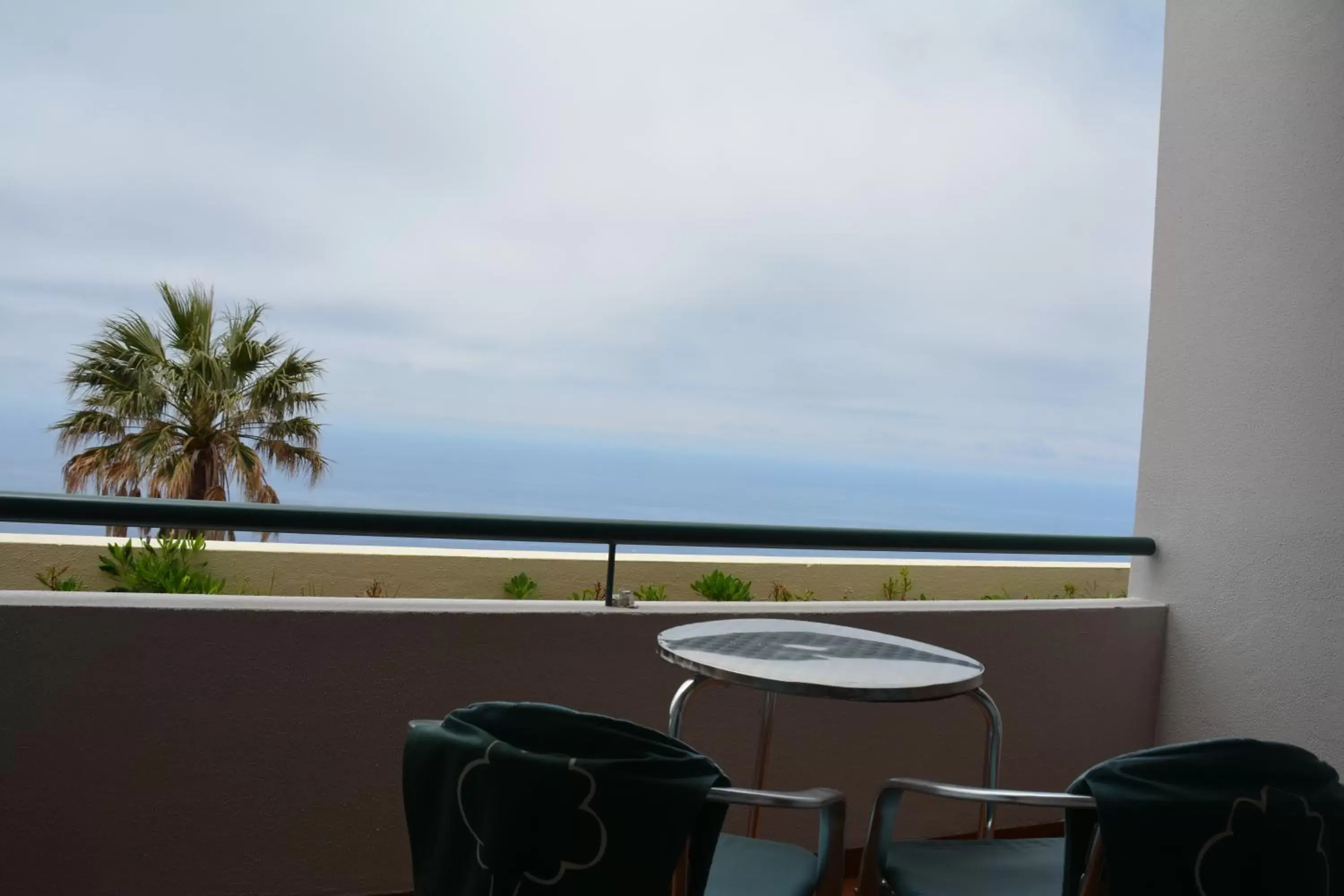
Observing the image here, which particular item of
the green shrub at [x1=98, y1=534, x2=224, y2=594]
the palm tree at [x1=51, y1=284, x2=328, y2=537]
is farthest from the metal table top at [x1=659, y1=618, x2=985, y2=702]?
the palm tree at [x1=51, y1=284, x2=328, y2=537]

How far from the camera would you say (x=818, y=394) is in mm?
53406

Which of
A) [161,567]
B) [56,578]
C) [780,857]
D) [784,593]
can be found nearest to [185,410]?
[56,578]

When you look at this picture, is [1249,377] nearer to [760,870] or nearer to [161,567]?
[760,870]

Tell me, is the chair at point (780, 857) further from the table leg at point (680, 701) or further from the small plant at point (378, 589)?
the small plant at point (378, 589)

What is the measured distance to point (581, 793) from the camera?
1.12m

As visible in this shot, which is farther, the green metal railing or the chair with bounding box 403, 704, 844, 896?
the green metal railing

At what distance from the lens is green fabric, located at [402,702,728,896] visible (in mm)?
1124

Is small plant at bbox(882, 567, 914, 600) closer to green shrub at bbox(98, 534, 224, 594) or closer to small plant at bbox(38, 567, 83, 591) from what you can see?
green shrub at bbox(98, 534, 224, 594)

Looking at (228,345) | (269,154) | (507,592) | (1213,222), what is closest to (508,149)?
(269,154)

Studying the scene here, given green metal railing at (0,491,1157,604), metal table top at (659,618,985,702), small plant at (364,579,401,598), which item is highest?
green metal railing at (0,491,1157,604)

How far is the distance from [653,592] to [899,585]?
330 cm

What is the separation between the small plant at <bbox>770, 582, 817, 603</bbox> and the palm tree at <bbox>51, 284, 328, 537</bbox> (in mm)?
6730

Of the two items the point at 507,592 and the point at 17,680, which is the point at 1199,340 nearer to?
the point at 17,680

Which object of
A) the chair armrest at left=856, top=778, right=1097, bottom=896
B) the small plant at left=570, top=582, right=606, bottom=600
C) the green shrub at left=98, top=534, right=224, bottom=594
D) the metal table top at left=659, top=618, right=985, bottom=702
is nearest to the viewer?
the chair armrest at left=856, top=778, right=1097, bottom=896
